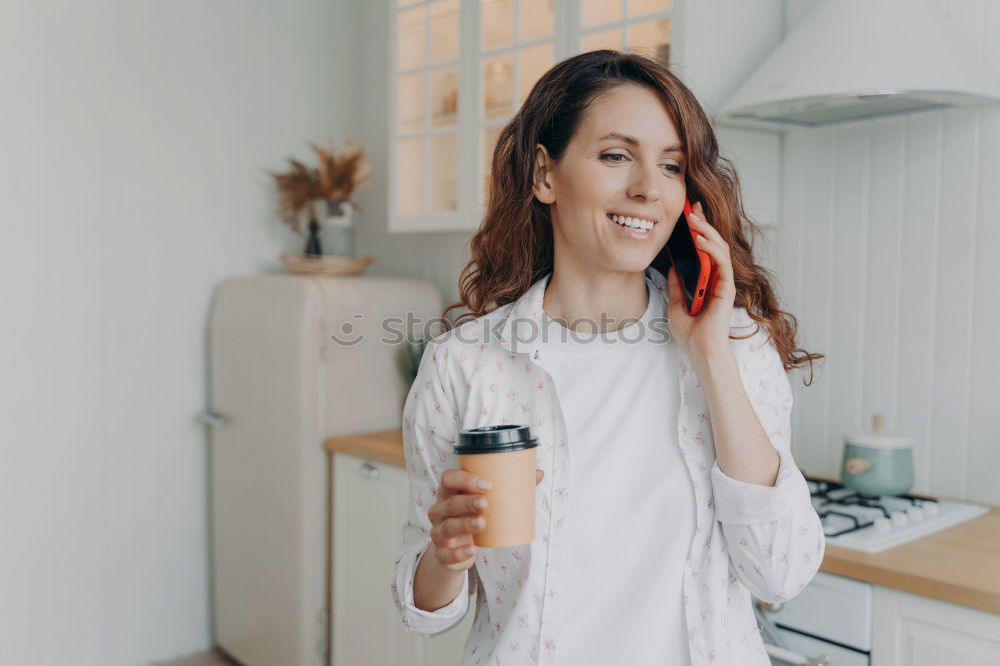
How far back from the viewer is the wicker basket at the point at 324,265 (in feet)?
9.33

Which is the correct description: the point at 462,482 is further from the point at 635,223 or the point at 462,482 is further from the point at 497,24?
the point at 497,24

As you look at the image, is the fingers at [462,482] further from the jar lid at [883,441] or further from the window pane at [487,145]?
the window pane at [487,145]

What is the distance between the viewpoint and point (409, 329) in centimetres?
288

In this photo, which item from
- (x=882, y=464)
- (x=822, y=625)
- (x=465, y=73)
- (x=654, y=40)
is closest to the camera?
(x=822, y=625)

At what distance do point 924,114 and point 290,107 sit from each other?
2113 millimetres

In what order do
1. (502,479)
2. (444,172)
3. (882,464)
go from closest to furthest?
(502,479)
(882,464)
(444,172)

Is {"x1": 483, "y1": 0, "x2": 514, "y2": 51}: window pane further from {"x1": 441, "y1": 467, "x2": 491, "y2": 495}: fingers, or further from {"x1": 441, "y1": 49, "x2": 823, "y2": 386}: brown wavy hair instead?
{"x1": 441, "y1": 467, "x2": 491, "y2": 495}: fingers

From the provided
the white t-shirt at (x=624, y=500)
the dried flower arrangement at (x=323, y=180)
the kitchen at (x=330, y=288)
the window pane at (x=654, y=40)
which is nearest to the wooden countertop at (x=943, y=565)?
the kitchen at (x=330, y=288)

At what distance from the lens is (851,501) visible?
6.31ft

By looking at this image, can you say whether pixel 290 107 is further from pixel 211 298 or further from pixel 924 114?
pixel 924 114

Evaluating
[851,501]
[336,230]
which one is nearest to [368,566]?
[336,230]

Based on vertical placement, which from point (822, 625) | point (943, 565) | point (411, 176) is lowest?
point (822, 625)

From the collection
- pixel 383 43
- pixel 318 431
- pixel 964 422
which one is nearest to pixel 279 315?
pixel 318 431

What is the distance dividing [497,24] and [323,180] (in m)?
0.84
